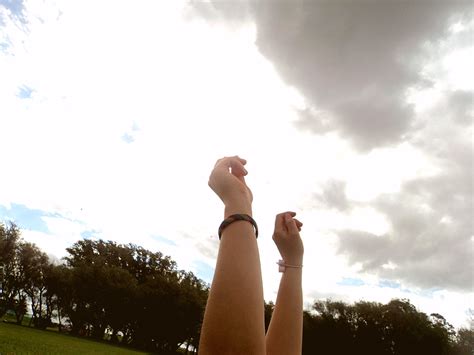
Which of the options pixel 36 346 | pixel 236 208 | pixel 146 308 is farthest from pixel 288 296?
pixel 146 308

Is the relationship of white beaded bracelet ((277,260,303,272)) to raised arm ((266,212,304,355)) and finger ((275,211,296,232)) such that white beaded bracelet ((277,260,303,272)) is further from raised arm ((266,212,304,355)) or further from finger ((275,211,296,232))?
finger ((275,211,296,232))

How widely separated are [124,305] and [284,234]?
6645 cm

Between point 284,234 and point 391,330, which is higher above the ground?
point 391,330

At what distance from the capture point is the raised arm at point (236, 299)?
935 mm

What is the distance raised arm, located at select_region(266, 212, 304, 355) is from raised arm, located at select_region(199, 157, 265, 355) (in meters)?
0.65

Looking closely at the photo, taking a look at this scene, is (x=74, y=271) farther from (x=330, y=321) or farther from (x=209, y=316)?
(x=209, y=316)

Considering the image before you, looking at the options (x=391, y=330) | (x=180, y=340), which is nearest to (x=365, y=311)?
(x=391, y=330)

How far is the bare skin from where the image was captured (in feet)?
3.09

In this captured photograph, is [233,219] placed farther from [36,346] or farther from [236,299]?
[36,346]

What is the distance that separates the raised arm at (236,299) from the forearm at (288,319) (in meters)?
0.65

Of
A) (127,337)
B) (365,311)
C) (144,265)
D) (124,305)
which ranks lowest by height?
(127,337)

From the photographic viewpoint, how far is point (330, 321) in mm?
53031

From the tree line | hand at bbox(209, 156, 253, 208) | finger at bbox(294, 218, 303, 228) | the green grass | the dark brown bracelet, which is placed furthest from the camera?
the tree line

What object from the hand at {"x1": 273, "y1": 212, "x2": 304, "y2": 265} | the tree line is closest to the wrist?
the hand at {"x1": 273, "y1": 212, "x2": 304, "y2": 265}
